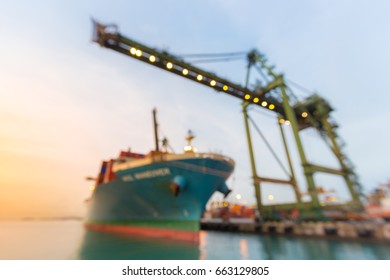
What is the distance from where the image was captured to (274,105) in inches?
1013

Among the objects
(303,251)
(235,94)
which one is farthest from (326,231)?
(235,94)

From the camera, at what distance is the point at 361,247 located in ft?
42.4

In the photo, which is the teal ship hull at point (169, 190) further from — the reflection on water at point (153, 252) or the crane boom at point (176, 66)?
the crane boom at point (176, 66)

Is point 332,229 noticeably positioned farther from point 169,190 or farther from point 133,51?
point 133,51

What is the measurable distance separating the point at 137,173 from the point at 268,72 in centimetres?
1979

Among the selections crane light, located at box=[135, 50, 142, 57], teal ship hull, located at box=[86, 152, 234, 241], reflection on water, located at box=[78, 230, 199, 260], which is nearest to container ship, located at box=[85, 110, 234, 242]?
teal ship hull, located at box=[86, 152, 234, 241]

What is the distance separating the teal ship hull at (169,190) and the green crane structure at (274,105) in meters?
8.74

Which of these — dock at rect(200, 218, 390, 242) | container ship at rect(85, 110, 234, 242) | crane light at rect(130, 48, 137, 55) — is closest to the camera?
container ship at rect(85, 110, 234, 242)

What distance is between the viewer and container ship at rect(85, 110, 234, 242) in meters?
13.5

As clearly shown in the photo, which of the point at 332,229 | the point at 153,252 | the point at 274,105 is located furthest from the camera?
the point at 274,105

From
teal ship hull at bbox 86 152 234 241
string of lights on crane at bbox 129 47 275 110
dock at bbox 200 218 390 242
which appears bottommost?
dock at bbox 200 218 390 242

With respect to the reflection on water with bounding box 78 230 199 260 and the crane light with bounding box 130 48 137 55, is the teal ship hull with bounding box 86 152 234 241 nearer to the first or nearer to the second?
the reflection on water with bounding box 78 230 199 260

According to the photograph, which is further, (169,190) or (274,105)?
(274,105)

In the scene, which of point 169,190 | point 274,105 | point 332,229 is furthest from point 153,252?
point 274,105
